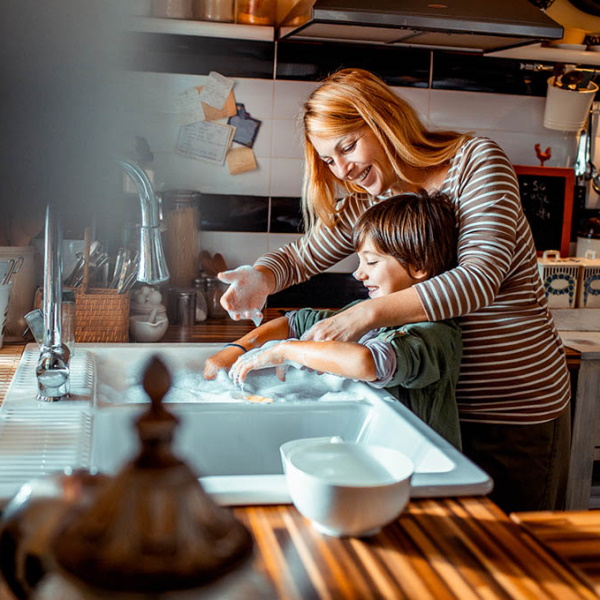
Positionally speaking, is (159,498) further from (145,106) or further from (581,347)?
(581,347)

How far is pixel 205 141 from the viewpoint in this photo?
8.63 ft

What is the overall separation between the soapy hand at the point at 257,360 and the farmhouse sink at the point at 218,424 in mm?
48

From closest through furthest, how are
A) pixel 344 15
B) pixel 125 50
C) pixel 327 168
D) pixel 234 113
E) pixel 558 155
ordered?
pixel 125 50
pixel 327 168
pixel 344 15
pixel 234 113
pixel 558 155

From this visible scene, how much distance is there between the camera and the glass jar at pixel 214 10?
235 cm

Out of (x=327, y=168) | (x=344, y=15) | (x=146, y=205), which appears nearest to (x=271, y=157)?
(x=344, y=15)

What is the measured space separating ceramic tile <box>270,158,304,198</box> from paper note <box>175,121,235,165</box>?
0.19 m

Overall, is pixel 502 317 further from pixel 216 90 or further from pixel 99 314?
pixel 216 90

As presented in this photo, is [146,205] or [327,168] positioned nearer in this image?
[146,205]

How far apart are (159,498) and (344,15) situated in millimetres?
1842

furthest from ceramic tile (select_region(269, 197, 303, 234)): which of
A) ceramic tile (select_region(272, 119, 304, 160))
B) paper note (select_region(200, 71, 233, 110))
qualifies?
paper note (select_region(200, 71, 233, 110))

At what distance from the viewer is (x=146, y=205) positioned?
65 cm

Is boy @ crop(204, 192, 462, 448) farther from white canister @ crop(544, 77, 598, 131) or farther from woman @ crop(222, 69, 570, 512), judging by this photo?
white canister @ crop(544, 77, 598, 131)

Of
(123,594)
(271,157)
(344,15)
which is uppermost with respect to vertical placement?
(344,15)

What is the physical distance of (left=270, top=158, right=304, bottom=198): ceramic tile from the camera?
2.68 metres
